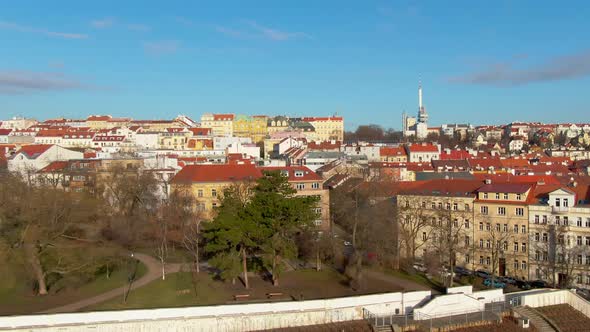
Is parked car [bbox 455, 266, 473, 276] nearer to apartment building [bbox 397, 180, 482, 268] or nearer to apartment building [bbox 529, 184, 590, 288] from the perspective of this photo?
apartment building [bbox 397, 180, 482, 268]

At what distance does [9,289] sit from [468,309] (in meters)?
22.0

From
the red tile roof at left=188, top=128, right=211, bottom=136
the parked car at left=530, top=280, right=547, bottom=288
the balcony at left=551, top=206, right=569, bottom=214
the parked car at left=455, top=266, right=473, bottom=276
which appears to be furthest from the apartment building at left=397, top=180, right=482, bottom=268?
the red tile roof at left=188, top=128, right=211, bottom=136

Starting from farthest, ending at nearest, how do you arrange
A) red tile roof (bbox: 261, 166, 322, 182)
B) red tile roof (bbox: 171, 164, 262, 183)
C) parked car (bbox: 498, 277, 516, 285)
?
red tile roof (bbox: 261, 166, 322, 182) → red tile roof (bbox: 171, 164, 262, 183) → parked car (bbox: 498, 277, 516, 285)

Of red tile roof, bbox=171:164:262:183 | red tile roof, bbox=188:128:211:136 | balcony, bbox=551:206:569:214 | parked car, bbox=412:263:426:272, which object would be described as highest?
red tile roof, bbox=188:128:211:136

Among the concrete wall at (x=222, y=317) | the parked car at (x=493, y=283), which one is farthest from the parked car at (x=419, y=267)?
the concrete wall at (x=222, y=317)

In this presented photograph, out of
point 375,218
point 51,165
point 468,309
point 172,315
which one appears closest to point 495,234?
point 375,218

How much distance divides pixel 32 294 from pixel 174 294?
6972 mm

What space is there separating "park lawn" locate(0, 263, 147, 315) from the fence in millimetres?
12724

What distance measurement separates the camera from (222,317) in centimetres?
2391

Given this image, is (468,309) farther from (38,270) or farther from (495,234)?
(38,270)

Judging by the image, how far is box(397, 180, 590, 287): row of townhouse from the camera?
34469mm

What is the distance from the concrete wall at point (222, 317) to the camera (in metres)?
22.5

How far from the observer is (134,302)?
1053 inches

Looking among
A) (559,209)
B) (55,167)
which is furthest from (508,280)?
(55,167)
